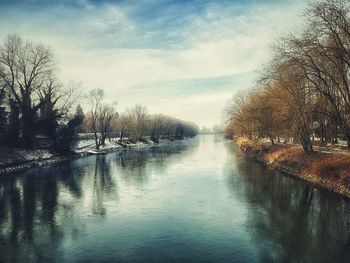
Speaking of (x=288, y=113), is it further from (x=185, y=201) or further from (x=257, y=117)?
(x=185, y=201)

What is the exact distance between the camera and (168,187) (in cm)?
3269

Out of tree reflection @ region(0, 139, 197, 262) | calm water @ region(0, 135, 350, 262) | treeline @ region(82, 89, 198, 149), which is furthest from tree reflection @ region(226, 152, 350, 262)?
treeline @ region(82, 89, 198, 149)

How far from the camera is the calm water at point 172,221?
52.3 ft

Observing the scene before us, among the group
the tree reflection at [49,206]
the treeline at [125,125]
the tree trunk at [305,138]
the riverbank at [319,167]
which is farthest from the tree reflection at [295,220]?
the treeline at [125,125]

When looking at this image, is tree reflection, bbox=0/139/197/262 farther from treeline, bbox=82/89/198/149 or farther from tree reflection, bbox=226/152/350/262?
treeline, bbox=82/89/198/149

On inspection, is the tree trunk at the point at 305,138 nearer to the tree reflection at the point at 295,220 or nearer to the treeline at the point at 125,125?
the tree reflection at the point at 295,220

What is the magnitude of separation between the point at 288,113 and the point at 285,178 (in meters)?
10.2

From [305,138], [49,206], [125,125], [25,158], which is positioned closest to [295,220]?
[49,206]

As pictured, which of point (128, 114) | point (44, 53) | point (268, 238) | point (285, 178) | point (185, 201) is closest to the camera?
point (268, 238)

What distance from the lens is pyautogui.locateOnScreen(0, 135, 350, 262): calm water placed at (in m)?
15.9

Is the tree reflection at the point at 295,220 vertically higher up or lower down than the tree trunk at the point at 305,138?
lower down

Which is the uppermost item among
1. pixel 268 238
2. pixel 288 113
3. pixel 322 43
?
pixel 322 43

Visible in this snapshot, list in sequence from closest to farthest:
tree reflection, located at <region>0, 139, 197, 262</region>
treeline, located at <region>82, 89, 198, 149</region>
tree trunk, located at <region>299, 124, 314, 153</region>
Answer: tree reflection, located at <region>0, 139, 197, 262</region> < tree trunk, located at <region>299, 124, 314, 153</region> < treeline, located at <region>82, 89, 198, 149</region>

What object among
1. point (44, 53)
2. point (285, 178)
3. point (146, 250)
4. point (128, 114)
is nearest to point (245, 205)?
point (146, 250)
